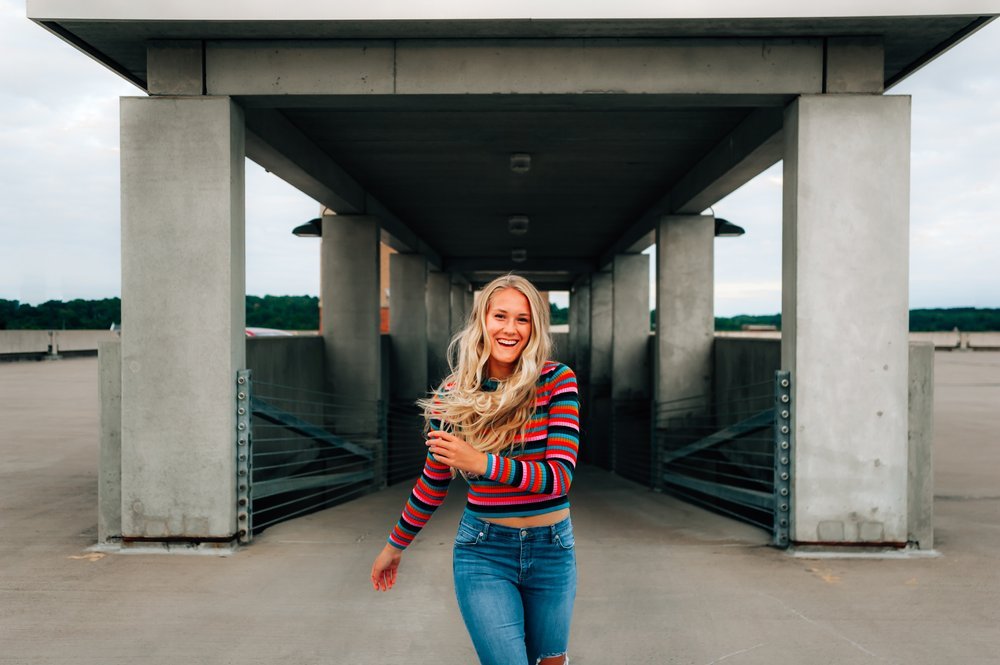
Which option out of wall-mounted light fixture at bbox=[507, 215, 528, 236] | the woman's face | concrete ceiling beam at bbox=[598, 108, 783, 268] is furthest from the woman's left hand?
wall-mounted light fixture at bbox=[507, 215, 528, 236]

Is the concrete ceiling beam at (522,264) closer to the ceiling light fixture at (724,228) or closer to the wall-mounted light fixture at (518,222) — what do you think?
the wall-mounted light fixture at (518,222)

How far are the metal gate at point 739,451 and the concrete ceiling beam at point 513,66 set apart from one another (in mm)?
2490

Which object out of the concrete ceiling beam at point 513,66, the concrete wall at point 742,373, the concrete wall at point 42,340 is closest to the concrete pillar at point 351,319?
the concrete wall at point 742,373

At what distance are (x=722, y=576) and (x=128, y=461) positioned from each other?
4547 millimetres

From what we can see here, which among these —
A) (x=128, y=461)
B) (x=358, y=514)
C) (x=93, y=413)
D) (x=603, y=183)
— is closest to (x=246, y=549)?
(x=128, y=461)

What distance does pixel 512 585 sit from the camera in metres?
2.31

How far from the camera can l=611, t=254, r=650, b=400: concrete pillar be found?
1947 cm

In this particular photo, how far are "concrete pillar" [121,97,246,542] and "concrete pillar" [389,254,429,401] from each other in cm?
1321

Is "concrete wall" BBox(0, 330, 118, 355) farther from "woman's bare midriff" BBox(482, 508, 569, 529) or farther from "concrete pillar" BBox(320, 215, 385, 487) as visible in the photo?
"woman's bare midriff" BBox(482, 508, 569, 529)

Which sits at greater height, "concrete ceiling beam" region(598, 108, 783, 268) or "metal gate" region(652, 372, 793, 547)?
"concrete ceiling beam" region(598, 108, 783, 268)

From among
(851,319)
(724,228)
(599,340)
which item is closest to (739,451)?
(851,319)

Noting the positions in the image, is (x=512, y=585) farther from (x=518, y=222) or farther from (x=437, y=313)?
(x=437, y=313)

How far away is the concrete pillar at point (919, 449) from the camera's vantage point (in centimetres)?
612

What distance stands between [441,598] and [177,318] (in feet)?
10.0
